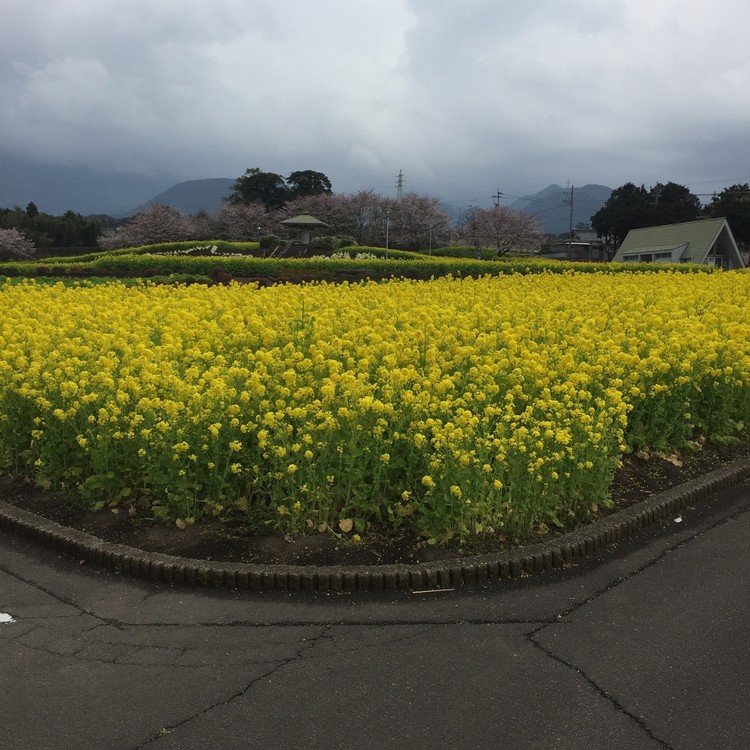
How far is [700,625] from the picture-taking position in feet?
12.4

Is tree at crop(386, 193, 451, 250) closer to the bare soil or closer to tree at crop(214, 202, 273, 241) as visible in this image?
tree at crop(214, 202, 273, 241)

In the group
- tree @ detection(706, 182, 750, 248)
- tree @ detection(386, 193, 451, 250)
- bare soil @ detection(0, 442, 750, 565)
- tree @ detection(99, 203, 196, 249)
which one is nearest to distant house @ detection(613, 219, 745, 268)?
tree @ detection(706, 182, 750, 248)

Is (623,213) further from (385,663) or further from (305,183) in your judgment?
(385,663)

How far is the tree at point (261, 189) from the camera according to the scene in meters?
79.8

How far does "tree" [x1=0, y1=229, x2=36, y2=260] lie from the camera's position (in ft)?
162

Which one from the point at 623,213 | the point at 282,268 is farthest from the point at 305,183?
the point at 282,268

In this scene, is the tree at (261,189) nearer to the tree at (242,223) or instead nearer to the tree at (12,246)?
the tree at (242,223)

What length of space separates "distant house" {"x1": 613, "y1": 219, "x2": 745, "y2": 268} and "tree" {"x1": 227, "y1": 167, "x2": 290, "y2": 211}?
141ft

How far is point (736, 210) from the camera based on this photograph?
59.7 m

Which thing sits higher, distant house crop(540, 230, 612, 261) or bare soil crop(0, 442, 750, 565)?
distant house crop(540, 230, 612, 261)

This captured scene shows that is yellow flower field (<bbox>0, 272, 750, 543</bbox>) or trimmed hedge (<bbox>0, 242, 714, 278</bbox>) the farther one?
trimmed hedge (<bbox>0, 242, 714, 278</bbox>)

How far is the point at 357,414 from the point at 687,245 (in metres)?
46.5

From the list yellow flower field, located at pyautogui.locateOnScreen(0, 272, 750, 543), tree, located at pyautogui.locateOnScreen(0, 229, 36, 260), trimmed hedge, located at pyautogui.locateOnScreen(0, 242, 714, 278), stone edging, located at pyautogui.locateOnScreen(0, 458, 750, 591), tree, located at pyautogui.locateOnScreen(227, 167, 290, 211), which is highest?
tree, located at pyautogui.locateOnScreen(227, 167, 290, 211)

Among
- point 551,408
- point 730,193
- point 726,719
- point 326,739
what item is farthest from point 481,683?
point 730,193
